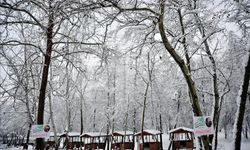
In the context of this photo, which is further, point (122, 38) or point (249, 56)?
point (249, 56)

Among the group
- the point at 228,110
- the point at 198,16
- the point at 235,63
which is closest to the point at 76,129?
the point at 228,110

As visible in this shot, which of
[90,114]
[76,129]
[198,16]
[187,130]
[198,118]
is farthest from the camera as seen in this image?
[76,129]

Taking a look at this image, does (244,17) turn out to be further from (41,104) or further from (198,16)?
(41,104)

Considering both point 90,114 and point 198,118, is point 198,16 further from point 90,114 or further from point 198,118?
point 90,114

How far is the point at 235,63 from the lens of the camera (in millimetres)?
12594

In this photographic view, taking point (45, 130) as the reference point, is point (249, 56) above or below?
above

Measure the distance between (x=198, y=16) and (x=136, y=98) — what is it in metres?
22.3

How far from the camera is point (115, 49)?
6.87 meters

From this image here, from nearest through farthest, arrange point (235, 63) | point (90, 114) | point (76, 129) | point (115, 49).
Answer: point (115, 49) < point (235, 63) < point (90, 114) < point (76, 129)

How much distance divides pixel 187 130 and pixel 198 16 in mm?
17638

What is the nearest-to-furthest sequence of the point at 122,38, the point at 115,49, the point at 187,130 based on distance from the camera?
the point at 122,38
the point at 115,49
the point at 187,130

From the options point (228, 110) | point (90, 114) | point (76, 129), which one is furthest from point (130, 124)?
point (228, 110)

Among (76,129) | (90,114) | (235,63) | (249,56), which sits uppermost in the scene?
(235,63)

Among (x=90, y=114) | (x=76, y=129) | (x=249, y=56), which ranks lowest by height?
(x=76, y=129)
